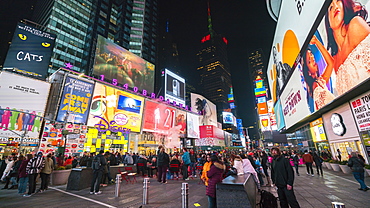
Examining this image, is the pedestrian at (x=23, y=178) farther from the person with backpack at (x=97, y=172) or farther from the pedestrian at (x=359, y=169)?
the pedestrian at (x=359, y=169)

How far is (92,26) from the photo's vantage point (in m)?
50.2

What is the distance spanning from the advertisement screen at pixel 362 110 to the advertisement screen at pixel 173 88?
3191 cm

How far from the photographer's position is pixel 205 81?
178m

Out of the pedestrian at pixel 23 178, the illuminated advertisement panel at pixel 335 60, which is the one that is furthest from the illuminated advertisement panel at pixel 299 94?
the pedestrian at pixel 23 178

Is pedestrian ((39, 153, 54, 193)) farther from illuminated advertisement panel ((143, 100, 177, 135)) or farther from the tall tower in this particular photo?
the tall tower

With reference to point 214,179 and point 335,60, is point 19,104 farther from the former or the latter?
point 335,60

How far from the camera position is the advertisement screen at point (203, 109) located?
2125 inches

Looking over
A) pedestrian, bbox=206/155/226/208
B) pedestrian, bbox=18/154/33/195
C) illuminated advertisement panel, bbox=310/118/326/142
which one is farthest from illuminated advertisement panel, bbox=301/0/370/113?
pedestrian, bbox=18/154/33/195

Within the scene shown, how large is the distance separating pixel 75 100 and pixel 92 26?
40754mm

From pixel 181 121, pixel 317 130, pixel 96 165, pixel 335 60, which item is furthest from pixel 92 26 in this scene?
pixel 317 130

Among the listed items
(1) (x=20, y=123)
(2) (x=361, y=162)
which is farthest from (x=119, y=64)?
(2) (x=361, y=162)

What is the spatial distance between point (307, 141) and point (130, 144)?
29218mm

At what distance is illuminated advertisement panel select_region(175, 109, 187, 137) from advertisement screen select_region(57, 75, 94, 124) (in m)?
21.6

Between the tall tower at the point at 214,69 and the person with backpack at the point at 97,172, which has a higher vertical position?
the tall tower at the point at 214,69
